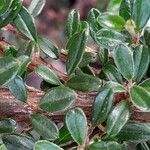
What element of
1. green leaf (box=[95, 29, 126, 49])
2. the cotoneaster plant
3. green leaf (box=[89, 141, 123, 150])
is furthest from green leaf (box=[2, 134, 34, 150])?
green leaf (box=[95, 29, 126, 49])

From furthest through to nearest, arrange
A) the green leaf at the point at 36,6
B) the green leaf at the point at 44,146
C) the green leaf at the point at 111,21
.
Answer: the green leaf at the point at 36,6
the green leaf at the point at 111,21
the green leaf at the point at 44,146

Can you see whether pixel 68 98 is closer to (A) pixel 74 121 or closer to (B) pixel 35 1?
(A) pixel 74 121

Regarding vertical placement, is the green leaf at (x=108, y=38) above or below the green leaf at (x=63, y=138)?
above

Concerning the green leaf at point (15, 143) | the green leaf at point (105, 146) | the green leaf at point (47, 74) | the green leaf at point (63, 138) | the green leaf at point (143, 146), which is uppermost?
the green leaf at point (47, 74)

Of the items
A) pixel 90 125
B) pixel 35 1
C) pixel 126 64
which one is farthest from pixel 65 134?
pixel 35 1

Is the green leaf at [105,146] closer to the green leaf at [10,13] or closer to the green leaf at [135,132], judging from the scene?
the green leaf at [135,132]

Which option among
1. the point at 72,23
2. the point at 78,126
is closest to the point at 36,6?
the point at 72,23

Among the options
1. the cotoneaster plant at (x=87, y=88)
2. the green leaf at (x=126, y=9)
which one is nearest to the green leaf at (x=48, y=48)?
the cotoneaster plant at (x=87, y=88)
